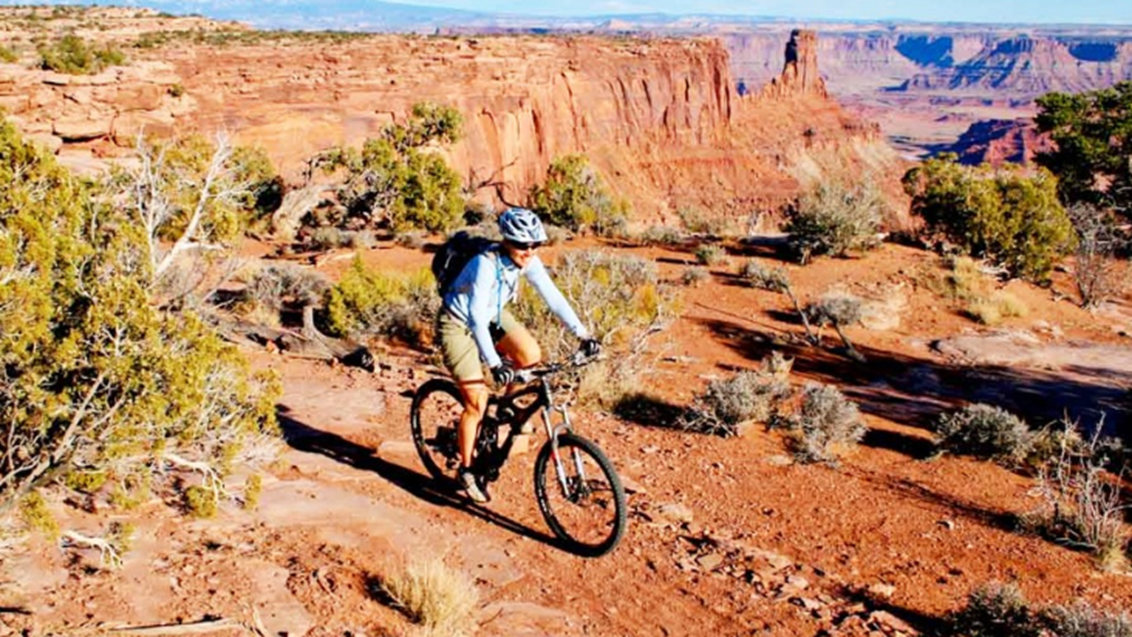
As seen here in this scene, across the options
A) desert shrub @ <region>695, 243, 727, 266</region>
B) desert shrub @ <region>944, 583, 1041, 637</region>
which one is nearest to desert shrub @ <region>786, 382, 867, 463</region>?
desert shrub @ <region>944, 583, 1041, 637</region>

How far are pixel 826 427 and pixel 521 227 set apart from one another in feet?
13.3

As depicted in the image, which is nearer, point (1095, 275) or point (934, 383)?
point (934, 383)

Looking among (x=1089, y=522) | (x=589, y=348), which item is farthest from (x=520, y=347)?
(x=1089, y=522)

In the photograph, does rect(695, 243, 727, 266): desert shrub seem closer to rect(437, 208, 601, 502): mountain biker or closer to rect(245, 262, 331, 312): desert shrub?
rect(245, 262, 331, 312): desert shrub

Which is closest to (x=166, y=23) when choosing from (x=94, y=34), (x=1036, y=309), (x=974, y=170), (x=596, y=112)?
(x=94, y=34)

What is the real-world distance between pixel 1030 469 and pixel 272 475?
617 cm

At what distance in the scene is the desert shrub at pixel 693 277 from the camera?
1428 cm

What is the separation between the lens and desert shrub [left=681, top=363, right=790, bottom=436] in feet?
24.4

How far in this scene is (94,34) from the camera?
1673 inches

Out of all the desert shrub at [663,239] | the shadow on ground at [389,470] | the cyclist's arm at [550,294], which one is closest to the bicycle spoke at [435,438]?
the shadow on ground at [389,470]

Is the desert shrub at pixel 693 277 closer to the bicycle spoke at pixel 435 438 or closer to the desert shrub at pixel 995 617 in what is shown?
the bicycle spoke at pixel 435 438

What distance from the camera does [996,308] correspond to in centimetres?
1352

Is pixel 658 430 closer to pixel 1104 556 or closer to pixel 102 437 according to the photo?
pixel 1104 556

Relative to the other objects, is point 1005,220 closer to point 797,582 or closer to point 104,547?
point 797,582
